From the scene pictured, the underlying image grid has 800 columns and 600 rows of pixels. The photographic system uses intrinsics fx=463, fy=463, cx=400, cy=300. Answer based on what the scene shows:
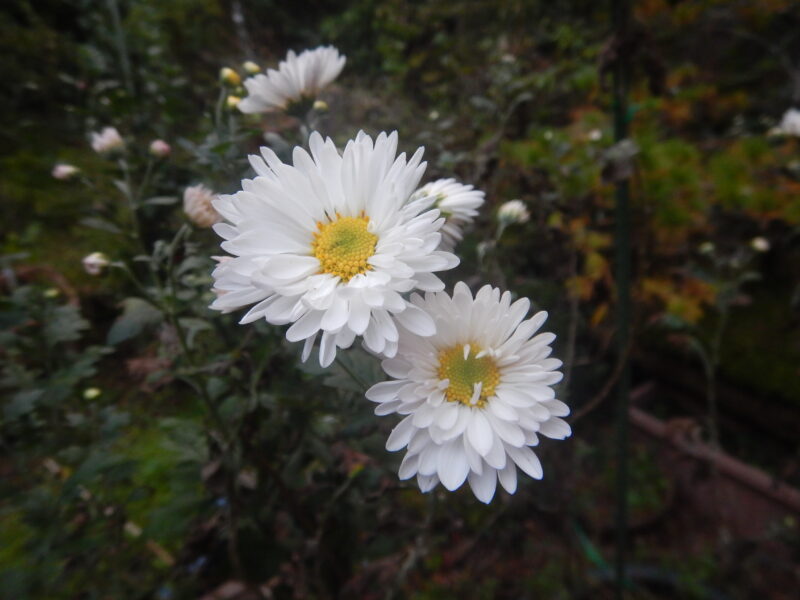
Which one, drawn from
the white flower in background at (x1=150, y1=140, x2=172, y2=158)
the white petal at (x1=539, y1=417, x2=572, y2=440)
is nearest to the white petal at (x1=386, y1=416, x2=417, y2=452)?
the white petal at (x1=539, y1=417, x2=572, y2=440)

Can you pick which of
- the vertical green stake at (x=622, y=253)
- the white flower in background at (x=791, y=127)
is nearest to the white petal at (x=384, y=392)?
the vertical green stake at (x=622, y=253)

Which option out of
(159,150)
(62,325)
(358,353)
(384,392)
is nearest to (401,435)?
(384,392)

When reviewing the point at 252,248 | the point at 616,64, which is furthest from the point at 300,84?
the point at 616,64

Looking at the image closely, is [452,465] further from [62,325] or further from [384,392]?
[62,325]

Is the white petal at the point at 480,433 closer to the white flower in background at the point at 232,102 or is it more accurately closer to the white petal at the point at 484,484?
the white petal at the point at 484,484

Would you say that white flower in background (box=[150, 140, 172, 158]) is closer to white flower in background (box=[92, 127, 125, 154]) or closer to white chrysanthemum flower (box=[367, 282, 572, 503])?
white flower in background (box=[92, 127, 125, 154])

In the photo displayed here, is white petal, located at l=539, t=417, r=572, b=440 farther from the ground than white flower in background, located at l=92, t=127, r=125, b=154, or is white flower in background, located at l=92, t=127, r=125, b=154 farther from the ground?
white flower in background, located at l=92, t=127, r=125, b=154
